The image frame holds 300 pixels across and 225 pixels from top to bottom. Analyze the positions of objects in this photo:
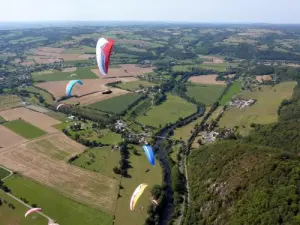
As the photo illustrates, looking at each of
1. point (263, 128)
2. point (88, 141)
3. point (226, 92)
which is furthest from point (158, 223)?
point (226, 92)

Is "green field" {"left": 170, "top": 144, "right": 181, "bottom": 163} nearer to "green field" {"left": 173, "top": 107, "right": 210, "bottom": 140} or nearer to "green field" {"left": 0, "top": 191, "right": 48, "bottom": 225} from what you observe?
"green field" {"left": 173, "top": 107, "right": 210, "bottom": 140}

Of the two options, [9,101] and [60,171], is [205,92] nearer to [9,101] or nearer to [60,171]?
[9,101]

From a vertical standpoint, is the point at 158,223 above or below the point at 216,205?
below

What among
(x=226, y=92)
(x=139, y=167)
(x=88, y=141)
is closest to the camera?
(x=139, y=167)

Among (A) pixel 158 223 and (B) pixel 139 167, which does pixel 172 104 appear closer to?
(B) pixel 139 167

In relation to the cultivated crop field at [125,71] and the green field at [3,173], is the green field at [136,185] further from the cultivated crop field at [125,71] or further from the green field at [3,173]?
the cultivated crop field at [125,71]

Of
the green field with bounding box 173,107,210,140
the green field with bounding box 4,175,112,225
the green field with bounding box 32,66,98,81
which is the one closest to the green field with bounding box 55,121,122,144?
the green field with bounding box 173,107,210,140

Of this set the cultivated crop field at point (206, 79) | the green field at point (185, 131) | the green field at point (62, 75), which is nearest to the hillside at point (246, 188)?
the green field at point (185, 131)

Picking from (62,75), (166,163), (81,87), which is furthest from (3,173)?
(62,75)
